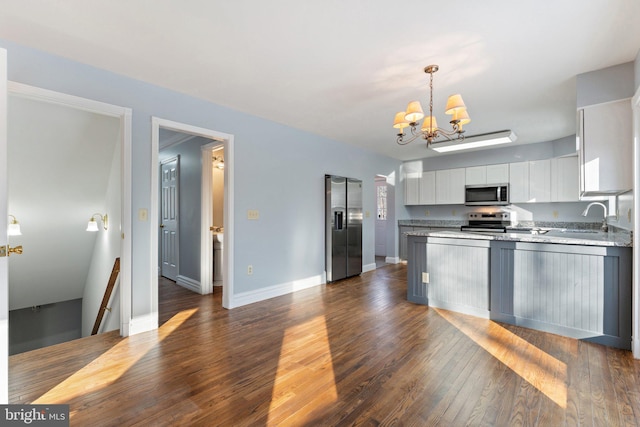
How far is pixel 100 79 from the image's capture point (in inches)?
Result: 103

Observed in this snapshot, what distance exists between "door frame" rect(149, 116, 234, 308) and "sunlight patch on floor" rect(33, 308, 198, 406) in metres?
0.28

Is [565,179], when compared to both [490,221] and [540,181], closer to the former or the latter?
[540,181]

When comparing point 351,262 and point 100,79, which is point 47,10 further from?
point 351,262

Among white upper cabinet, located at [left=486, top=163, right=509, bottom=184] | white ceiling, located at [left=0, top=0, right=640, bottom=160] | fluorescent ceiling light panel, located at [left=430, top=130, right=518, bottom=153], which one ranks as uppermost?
white ceiling, located at [left=0, top=0, right=640, bottom=160]

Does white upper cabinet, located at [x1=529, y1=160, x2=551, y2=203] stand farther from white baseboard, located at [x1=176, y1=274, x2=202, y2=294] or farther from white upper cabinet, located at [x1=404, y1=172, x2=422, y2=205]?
white baseboard, located at [x1=176, y1=274, x2=202, y2=294]

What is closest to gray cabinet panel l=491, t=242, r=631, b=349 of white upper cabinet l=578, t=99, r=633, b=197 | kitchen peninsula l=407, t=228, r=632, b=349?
kitchen peninsula l=407, t=228, r=632, b=349

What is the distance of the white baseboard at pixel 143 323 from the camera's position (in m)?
2.78

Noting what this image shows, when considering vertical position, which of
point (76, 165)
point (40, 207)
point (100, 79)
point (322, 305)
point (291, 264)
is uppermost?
point (100, 79)

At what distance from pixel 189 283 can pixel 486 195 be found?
5.74 metres

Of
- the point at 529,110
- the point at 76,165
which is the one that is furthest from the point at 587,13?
the point at 76,165

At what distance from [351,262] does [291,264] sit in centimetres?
132

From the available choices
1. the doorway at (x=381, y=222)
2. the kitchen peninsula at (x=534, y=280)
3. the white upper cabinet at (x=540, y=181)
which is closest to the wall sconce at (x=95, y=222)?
the kitchen peninsula at (x=534, y=280)

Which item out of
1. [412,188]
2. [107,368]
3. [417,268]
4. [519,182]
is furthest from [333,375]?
[412,188]

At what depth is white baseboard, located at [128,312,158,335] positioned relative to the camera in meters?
2.78
